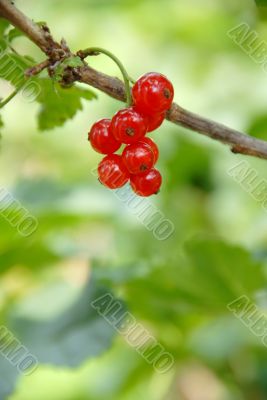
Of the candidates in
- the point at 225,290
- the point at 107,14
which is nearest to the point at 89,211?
the point at 225,290

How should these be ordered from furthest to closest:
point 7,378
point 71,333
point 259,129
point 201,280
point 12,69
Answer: point 259,129, point 71,333, point 201,280, point 7,378, point 12,69

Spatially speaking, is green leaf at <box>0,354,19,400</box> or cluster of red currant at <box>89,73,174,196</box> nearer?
cluster of red currant at <box>89,73,174,196</box>

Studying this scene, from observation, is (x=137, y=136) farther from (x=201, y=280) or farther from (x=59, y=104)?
(x=201, y=280)

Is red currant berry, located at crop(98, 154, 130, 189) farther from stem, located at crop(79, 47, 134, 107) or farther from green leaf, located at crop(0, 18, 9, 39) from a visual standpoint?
green leaf, located at crop(0, 18, 9, 39)

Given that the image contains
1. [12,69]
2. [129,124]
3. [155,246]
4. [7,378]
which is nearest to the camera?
[129,124]

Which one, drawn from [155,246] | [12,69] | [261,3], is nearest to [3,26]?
[12,69]

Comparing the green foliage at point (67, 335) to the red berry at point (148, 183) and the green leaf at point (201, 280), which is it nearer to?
the green leaf at point (201, 280)

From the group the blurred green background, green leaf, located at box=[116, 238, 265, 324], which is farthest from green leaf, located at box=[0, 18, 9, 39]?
green leaf, located at box=[116, 238, 265, 324]

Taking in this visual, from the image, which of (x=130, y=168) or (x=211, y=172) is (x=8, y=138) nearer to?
(x=211, y=172)
